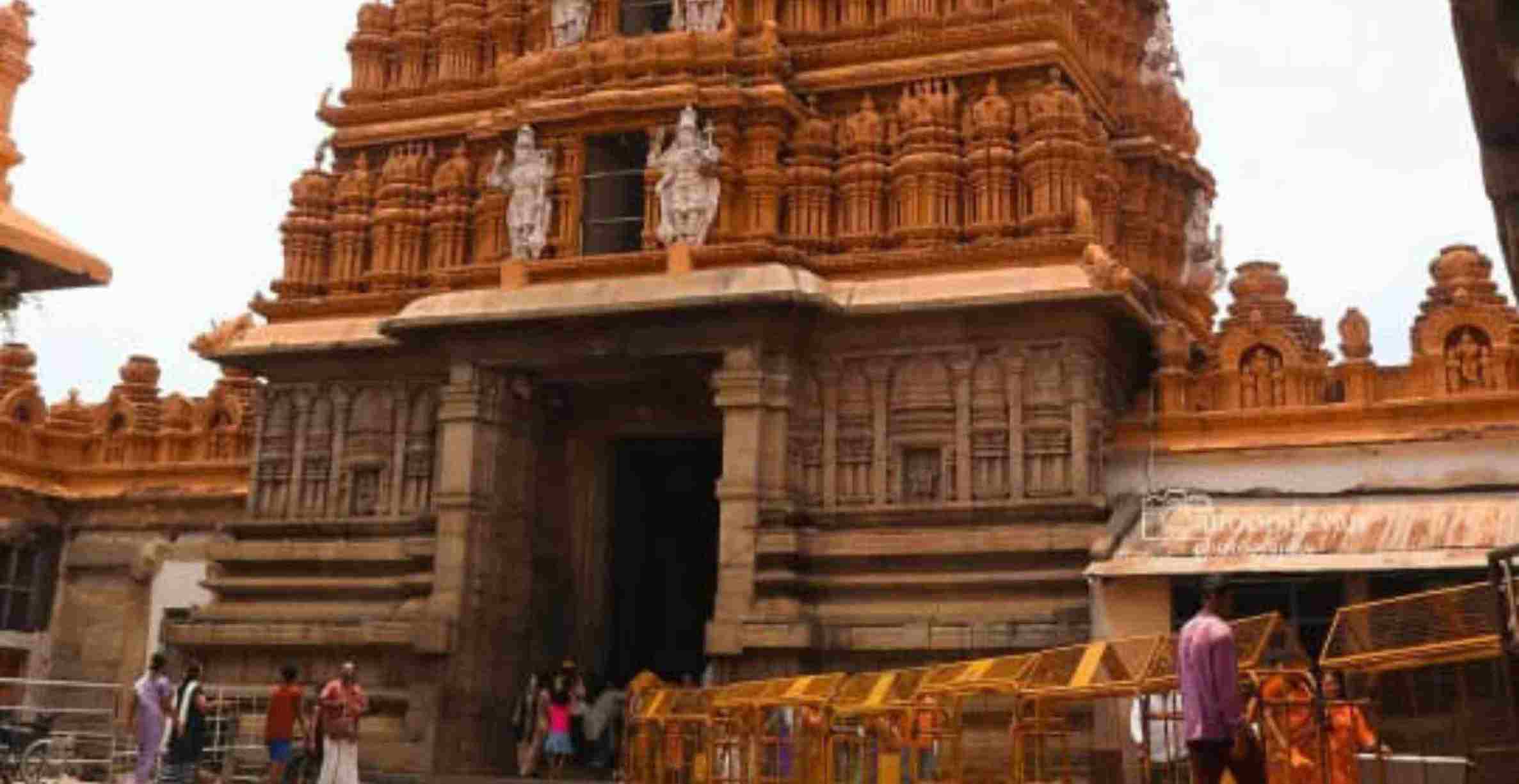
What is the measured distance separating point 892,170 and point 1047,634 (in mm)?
6308

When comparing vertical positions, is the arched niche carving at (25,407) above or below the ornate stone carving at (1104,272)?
below

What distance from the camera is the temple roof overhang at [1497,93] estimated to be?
5.99 metres

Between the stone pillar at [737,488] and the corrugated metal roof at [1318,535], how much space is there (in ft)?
12.9

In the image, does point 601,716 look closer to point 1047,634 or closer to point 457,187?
point 1047,634

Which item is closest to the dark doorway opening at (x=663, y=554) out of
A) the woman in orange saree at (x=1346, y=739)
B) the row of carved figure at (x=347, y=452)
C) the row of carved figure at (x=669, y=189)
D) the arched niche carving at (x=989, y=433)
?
the row of carved figure at (x=347, y=452)

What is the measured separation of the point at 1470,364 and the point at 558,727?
10.8 m

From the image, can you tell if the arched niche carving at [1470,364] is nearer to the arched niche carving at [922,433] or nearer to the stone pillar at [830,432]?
the arched niche carving at [922,433]

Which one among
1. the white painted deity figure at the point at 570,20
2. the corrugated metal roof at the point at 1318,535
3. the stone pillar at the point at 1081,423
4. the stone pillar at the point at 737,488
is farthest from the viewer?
the white painted deity figure at the point at 570,20

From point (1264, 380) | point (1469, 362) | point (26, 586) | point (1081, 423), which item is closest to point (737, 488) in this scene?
point (1081, 423)

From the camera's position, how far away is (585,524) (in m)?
22.1

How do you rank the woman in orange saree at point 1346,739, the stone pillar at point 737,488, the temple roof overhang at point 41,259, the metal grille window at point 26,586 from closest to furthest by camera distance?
the woman in orange saree at point 1346,739 → the temple roof overhang at point 41,259 → the stone pillar at point 737,488 → the metal grille window at point 26,586

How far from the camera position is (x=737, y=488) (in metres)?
19.1

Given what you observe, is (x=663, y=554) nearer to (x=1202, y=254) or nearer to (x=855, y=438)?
(x=855, y=438)

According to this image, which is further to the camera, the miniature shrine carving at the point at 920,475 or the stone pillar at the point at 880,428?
the stone pillar at the point at 880,428
